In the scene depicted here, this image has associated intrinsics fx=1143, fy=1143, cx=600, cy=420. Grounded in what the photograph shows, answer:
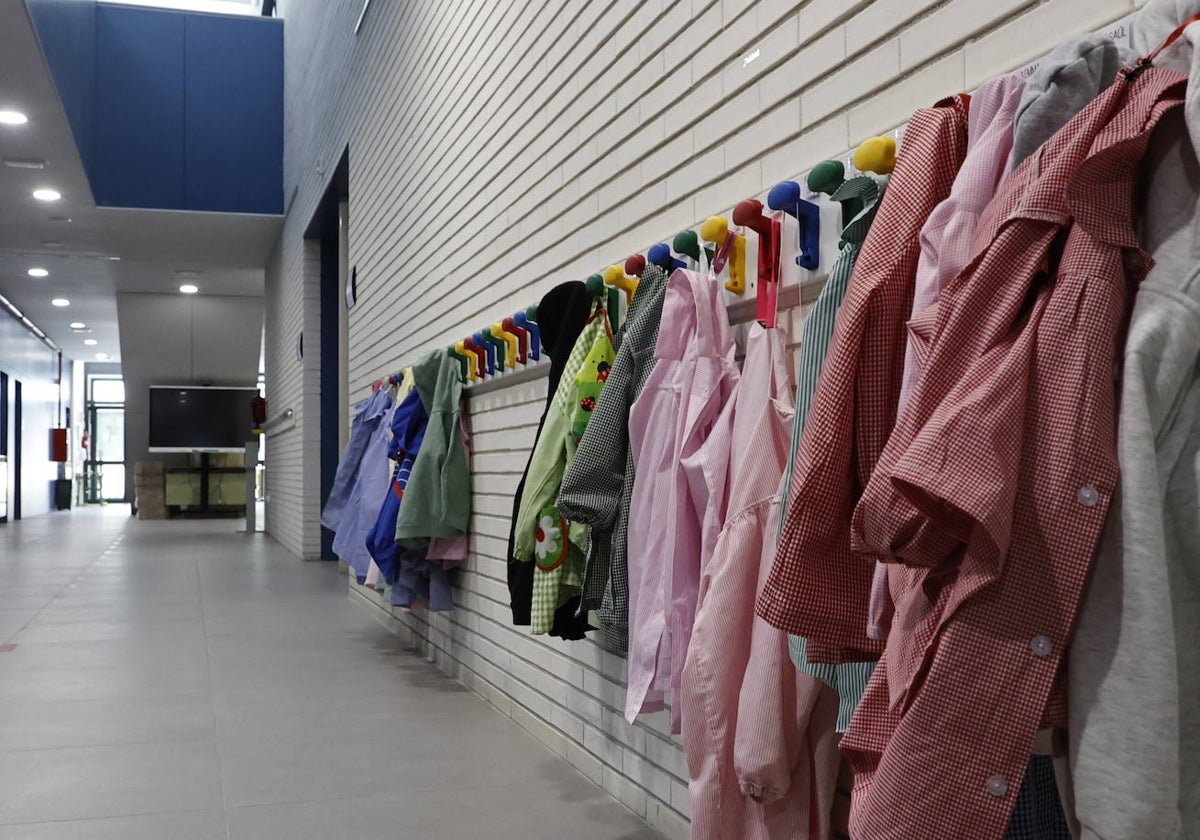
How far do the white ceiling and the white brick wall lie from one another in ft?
8.36

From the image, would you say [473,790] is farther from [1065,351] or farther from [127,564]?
[127,564]

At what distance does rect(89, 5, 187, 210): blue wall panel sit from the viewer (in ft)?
37.5

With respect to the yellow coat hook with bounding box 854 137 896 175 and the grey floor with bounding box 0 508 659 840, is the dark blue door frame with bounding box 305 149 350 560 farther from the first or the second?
the yellow coat hook with bounding box 854 137 896 175

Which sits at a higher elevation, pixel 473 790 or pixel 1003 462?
pixel 1003 462

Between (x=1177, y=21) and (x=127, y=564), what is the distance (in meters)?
10.4

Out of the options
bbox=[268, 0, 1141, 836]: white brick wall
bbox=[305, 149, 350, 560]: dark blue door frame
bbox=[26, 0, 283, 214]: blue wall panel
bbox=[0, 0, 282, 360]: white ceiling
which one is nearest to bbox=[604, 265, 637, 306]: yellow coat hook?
bbox=[268, 0, 1141, 836]: white brick wall

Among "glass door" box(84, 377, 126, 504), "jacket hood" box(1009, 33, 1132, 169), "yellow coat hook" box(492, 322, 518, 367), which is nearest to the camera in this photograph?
"jacket hood" box(1009, 33, 1132, 169)

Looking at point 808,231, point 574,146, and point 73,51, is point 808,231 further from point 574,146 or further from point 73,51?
point 73,51

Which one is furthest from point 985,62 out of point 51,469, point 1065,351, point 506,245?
point 51,469

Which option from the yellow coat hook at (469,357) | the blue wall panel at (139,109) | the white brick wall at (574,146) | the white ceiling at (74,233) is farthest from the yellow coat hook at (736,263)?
the blue wall panel at (139,109)

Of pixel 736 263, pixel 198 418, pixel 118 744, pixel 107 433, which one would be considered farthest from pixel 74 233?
pixel 107 433

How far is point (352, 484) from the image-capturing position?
18.8ft

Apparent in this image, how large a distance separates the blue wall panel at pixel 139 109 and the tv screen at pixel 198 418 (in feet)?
25.5

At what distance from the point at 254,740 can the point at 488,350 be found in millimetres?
1582
